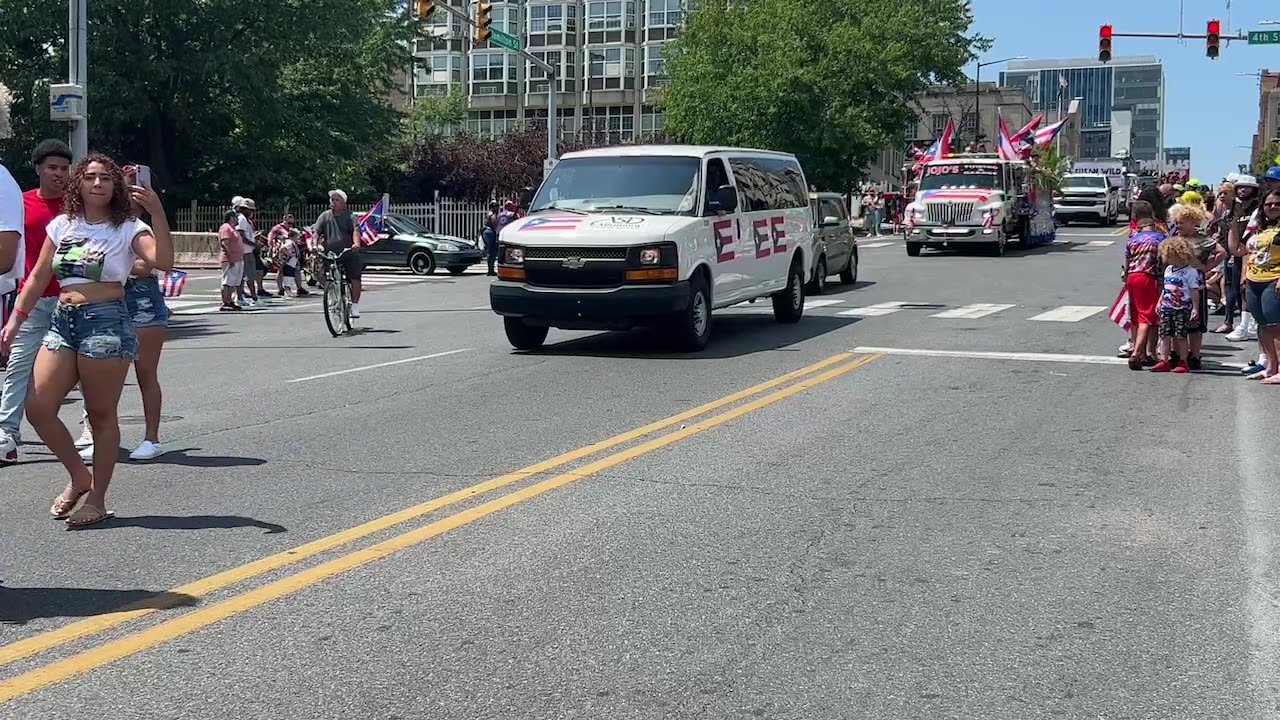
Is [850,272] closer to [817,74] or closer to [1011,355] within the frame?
[1011,355]

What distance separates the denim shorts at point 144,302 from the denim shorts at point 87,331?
5.96 feet

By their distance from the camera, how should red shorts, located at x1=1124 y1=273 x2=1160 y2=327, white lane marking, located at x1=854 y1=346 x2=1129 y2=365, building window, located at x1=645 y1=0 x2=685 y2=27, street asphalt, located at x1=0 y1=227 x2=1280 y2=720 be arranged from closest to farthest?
street asphalt, located at x1=0 y1=227 x2=1280 y2=720 → red shorts, located at x1=1124 y1=273 x2=1160 y2=327 → white lane marking, located at x1=854 y1=346 x2=1129 y2=365 → building window, located at x1=645 y1=0 x2=685 y2=27

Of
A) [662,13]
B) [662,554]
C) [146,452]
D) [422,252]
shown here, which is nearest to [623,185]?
[146,452]

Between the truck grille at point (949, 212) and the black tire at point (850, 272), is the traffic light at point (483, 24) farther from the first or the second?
the truck grille at point (949, 212)

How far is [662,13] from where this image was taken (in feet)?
279

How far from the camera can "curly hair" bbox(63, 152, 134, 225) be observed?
6691mm

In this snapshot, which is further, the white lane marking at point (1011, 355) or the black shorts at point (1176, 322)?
the white lane marking at point (1011, 355)

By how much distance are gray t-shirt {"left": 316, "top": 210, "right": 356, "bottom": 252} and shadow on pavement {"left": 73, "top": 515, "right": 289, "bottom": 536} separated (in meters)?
10.7

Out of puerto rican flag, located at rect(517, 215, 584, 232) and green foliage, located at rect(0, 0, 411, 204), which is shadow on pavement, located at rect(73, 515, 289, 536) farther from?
green foliage, located at rect(0, 0, 411, 204)

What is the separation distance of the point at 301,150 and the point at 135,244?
127 ft

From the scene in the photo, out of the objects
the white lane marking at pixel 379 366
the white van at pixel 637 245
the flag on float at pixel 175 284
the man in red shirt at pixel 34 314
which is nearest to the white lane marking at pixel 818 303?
the white van at pixel 637 245

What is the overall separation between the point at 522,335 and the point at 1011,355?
4.87 m

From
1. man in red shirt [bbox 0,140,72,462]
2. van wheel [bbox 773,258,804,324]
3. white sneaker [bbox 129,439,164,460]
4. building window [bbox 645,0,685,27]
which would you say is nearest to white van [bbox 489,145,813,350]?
van wheel [bbox 773,258,804,324]

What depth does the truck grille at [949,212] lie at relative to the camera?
35656 mm
